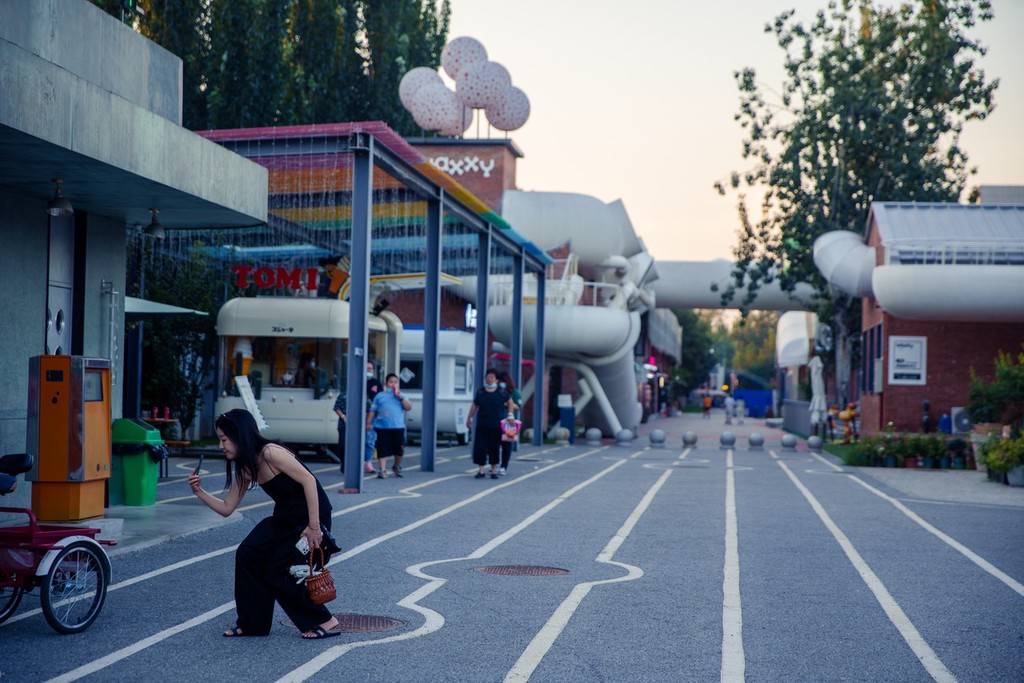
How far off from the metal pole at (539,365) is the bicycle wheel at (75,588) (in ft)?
92.3

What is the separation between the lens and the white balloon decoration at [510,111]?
4375 centimetres

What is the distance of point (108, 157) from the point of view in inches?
474

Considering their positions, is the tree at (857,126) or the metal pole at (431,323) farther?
the tree at (857,126)

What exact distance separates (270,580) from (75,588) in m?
1.33

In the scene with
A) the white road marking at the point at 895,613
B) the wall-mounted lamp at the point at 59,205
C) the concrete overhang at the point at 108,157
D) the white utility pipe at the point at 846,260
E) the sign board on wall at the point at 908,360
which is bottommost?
the white road marking at the point at 895,613

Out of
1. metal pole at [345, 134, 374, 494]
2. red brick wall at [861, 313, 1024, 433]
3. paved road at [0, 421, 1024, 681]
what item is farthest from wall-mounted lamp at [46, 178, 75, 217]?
red brick wall at [861, 313, 1024, 433]

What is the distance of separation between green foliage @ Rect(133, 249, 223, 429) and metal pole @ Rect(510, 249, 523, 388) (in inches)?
291

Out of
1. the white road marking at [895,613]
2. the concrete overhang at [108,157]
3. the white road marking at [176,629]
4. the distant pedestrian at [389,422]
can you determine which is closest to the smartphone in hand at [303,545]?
the white road marking at [176,629]

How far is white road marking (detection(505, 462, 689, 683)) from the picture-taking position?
7.34m

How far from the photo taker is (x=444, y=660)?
7.52 m

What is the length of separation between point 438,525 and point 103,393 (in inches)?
153

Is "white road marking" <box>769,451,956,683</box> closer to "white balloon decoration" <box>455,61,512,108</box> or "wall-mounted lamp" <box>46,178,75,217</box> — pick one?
"wall-mounted lamp" <box>46,178,75,217</box>

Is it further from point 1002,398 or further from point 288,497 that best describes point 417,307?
point 288,497

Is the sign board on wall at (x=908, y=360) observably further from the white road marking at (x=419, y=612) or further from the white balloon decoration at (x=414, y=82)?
the white road marking at (x=419, y=612)
